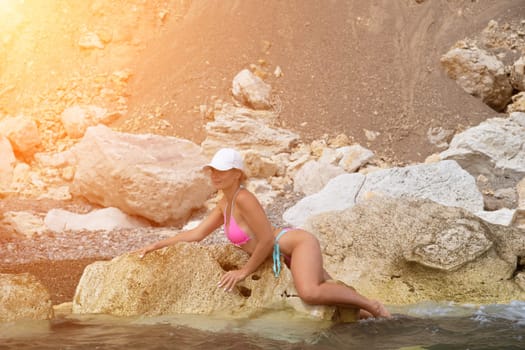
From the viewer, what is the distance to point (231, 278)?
14.8ft

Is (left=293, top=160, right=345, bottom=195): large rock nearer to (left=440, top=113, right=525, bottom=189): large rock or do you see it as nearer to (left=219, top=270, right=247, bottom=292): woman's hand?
(left=440, top=113, right=525, bottom=189): large rock

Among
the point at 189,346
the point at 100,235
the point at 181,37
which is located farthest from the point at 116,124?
the point at 189,346

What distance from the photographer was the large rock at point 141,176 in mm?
10594

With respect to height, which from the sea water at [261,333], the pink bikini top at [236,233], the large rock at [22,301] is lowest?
the sea water at [261,333]

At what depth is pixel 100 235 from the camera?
10070 mm

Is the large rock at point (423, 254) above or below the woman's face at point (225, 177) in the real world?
below

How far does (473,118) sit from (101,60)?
10.7 meters

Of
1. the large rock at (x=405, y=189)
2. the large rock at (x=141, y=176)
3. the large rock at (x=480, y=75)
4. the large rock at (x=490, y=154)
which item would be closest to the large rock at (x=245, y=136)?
the large rock at (x=141, y=176)

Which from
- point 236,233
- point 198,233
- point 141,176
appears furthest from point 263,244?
point 141,176

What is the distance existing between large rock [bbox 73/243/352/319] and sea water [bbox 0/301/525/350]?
0.11 m

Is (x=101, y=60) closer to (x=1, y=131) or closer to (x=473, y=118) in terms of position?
(x=1, y=131)

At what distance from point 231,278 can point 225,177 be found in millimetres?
755

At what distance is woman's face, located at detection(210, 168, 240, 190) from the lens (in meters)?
4.27

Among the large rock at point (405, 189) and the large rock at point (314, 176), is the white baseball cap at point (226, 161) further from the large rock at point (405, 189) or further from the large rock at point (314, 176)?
the large rock at point (314, 176)
